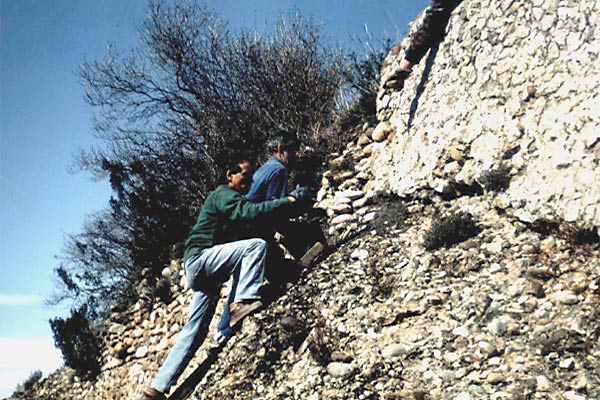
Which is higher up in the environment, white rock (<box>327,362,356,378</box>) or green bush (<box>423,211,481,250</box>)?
green bush (<box>423,211,481,250</box>)

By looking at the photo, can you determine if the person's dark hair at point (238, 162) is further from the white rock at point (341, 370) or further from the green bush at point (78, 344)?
the green bush at point (78, 344)

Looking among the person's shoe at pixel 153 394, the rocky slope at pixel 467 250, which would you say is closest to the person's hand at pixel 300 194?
the rocky slope at pixel 467 250

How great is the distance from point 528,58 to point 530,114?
0.62 m

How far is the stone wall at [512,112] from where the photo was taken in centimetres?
412

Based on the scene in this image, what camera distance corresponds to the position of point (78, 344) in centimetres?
802

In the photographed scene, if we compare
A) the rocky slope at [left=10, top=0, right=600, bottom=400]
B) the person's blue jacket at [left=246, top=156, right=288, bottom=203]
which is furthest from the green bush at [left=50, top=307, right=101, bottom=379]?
the person's blue jacket at [left=246, top=156, right=288, bottom=203]

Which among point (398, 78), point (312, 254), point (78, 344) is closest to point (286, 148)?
point (312, 254)

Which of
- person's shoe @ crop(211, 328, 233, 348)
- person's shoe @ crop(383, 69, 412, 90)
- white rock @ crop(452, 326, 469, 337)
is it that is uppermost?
person's shoe @ crop(383, 69, 412, 90)

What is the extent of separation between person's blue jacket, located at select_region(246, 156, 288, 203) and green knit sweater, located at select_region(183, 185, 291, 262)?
17.3 inches

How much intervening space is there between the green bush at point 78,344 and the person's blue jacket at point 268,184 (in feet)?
14.8

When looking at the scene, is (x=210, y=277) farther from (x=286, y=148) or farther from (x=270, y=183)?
(x=286, y=148)

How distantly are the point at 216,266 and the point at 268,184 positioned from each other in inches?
41.8

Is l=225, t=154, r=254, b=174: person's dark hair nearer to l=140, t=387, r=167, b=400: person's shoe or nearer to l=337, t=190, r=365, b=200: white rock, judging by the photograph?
l=337, t=190, r=365, b=200: white rock

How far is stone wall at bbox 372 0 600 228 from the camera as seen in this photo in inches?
162
